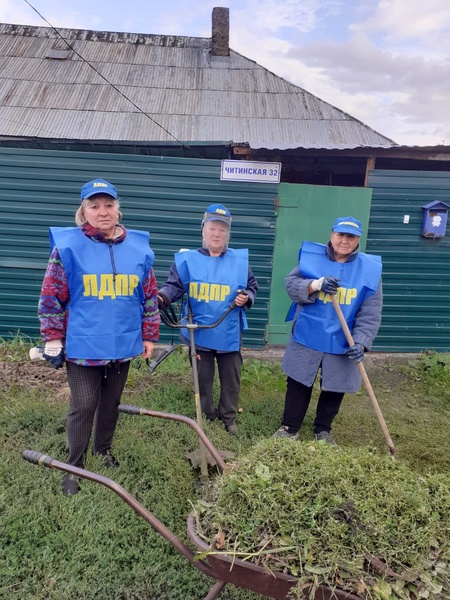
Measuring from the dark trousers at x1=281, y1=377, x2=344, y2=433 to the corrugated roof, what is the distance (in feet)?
14.2

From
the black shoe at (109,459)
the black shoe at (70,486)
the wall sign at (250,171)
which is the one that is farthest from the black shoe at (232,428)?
the wall sign at (250,171)

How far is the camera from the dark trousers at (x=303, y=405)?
143 inches

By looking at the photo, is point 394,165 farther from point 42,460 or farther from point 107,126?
point 42,460

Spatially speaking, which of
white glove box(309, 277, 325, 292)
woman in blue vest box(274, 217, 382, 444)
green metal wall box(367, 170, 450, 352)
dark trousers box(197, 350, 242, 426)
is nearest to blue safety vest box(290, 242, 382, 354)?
woman in blue vest box(274, 217, 382, 444)

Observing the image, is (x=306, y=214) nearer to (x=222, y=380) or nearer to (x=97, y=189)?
(x=222, y=380)

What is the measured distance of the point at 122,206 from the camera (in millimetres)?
5637

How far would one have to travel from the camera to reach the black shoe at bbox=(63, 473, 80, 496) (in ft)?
9.14

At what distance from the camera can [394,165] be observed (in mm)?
6016

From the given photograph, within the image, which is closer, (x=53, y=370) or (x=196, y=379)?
(x=196, y=379)

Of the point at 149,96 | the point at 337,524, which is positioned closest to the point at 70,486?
the point at 337,524

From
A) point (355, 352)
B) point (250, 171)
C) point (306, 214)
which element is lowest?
point (355, 352)

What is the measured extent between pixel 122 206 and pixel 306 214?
2441mm

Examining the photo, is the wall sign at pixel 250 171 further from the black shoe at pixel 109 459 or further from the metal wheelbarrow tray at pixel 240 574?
the metal wheelbarrow tray at pixel 240 574

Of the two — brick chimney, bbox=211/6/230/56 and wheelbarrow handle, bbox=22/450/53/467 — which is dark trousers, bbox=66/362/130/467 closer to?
wheelbarrow handle, bbox=22/450/53/467
